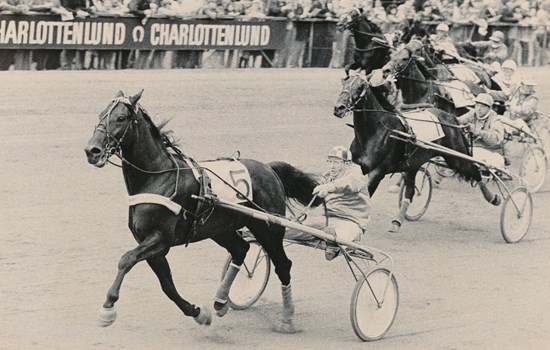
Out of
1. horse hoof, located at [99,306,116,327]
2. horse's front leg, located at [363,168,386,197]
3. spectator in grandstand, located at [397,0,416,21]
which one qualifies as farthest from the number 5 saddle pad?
spectator in grandstand, located at [397,0,416,21]

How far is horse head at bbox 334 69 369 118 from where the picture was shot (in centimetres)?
1035

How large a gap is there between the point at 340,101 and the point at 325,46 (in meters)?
12.8

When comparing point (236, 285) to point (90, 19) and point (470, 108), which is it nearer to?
point (470, 108)

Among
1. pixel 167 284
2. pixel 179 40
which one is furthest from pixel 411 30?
pixel 167 284

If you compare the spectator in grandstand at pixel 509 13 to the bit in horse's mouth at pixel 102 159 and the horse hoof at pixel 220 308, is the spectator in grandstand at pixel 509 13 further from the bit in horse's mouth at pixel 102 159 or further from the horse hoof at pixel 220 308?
the bit in horse's mouth at pixel 102 159

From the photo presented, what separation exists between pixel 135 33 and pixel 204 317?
41.6 ft

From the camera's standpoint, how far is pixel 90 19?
18.8 metres

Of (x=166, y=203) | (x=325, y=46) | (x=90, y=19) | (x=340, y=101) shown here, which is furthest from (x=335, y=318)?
(x=325, y=46)

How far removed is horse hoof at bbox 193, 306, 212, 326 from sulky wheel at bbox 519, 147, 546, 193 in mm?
7456

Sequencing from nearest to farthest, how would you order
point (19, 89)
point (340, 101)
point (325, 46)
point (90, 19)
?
point (340, 101)
point (19, 89)
point (90, 19)
point (325, 46)

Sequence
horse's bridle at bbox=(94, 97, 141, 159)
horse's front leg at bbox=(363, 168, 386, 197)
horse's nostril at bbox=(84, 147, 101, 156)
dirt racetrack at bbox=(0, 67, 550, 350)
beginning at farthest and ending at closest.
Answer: horse's front leg at bbox=(363, 168, 386, 197)
dirt racetrack at bbox=(0, 67, 550, 350)
horse's bridle at bbox=(94, 97, 141, 159)
horse's nostril at bbox=(84, 147, 101, 156)

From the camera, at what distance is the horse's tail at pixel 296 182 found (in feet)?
27.5

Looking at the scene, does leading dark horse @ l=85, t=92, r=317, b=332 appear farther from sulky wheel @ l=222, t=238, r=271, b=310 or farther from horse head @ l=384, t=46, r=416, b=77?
horse head @ l=384, t=46, r=416, b=77

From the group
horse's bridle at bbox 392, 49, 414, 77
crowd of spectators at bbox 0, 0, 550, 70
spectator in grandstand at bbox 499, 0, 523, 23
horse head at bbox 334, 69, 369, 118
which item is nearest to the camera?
horse head at bbox 334, 69, 369, 118
